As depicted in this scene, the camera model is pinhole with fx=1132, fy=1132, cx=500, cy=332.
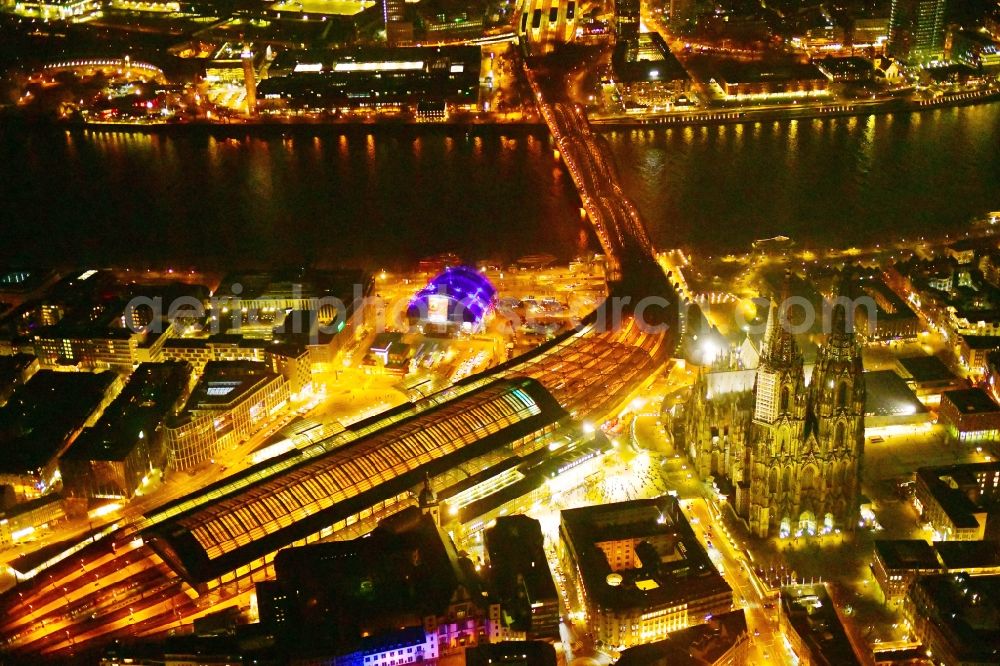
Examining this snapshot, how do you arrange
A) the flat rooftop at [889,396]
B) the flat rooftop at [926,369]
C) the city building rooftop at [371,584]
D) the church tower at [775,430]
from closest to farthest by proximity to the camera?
the city building rooftop at [371,584]
the church tower at [775,430]
the flat rooftop at [889,396]
the flat rooftop at [926,369]

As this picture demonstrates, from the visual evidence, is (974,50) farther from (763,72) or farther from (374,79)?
(374,79)

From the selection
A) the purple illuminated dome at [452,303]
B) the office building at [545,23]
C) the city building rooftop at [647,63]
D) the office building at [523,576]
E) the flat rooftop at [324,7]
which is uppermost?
the flat rooftop at [324,7]

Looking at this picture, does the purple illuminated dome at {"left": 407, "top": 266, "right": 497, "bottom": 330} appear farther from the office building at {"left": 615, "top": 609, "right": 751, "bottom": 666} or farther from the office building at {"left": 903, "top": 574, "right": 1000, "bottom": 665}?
the office building at {"left": 903, "top": 574, "right": 1000, "bottom": 665}

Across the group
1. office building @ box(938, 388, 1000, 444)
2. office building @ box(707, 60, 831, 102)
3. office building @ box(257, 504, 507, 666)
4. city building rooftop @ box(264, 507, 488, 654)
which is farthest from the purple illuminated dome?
office building @ box(707, 60, 831, 102)

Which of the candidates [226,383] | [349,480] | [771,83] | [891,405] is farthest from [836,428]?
[771,83]

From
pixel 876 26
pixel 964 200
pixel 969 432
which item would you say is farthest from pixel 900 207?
pixel 876 26

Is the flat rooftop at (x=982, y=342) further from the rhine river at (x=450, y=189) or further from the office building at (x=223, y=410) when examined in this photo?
the office building at (x=223, y=410)

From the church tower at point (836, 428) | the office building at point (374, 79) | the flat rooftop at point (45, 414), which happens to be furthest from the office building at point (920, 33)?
the flat rooftop at point (45, 414)
